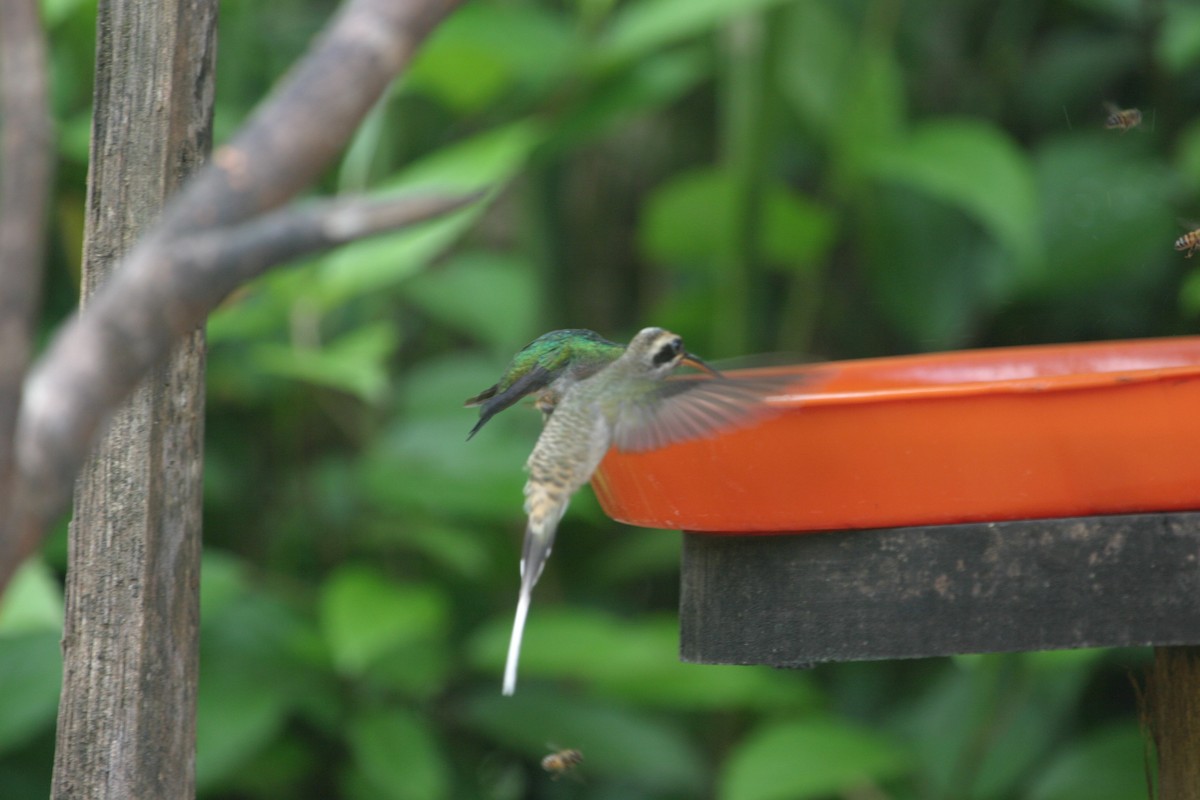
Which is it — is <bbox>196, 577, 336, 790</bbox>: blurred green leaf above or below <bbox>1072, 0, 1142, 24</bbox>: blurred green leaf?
below

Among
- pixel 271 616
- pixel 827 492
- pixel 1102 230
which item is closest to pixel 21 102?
pixel 827 492

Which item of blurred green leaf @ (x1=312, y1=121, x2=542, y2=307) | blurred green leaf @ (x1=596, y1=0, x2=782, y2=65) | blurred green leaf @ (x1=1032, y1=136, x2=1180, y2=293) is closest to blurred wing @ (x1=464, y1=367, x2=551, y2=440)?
blurred green leaf @ (x1=312, y1=121, x2=542, y2=307)

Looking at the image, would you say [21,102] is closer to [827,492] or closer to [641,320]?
[827,492]

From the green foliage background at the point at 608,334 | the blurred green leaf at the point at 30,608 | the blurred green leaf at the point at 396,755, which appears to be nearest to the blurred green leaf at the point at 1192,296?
the green foliage background at the point at 608,334

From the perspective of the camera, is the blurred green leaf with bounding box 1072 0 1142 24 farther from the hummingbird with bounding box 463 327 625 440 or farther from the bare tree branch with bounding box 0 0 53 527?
the bare tree branch with bounding box 0 0 53 527

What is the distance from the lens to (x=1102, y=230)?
8.88 feet

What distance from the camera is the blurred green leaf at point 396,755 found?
2213mm

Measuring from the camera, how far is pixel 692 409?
3.71 feet

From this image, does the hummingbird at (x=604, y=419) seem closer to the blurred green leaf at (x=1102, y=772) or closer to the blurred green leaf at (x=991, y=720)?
the blurred green leaf at (x=991, y=720)

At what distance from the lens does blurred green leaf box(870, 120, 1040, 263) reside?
7.90 ft

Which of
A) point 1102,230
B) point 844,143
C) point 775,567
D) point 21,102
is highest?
point 844,143

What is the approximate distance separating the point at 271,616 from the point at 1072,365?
157cm

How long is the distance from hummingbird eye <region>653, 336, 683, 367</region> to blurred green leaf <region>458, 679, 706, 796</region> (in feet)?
4.24

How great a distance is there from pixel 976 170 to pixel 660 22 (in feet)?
2.09
